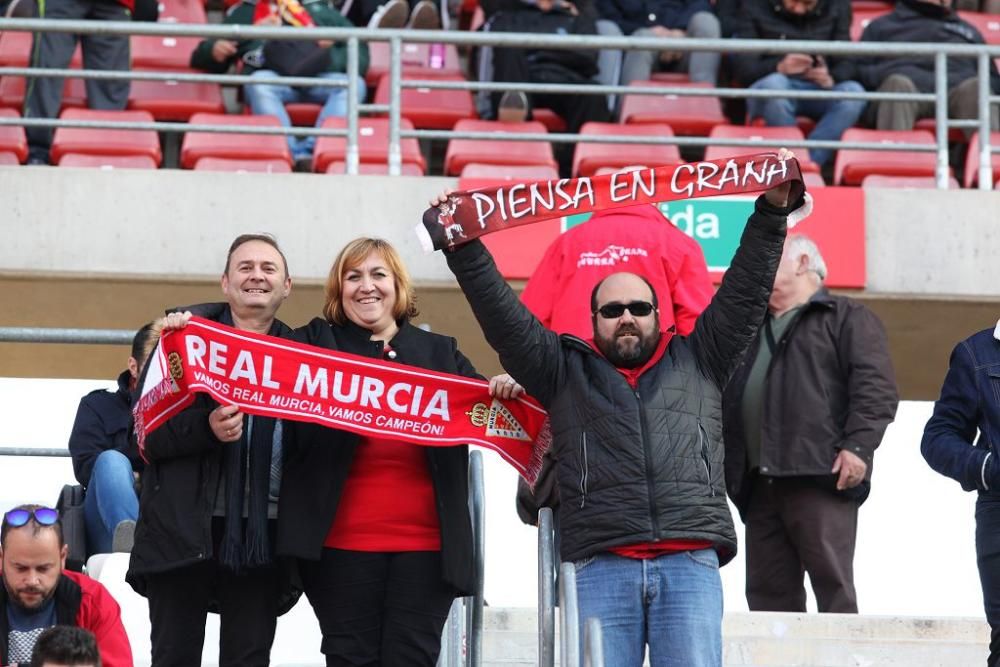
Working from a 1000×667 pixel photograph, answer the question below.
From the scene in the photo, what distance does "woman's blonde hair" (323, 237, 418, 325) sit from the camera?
522cm

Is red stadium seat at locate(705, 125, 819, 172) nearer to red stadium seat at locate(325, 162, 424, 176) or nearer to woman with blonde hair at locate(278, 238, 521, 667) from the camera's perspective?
red stadium seat at locate(325, 162, 424, 176)

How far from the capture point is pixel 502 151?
10.4 meters

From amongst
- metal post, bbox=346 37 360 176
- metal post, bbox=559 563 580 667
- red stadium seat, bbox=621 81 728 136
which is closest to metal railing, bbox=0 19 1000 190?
metal post, bbox=346 37 360 176

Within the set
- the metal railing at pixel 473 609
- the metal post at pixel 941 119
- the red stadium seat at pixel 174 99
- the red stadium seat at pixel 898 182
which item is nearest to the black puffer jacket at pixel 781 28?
the red stadium seat at pixel 898 182

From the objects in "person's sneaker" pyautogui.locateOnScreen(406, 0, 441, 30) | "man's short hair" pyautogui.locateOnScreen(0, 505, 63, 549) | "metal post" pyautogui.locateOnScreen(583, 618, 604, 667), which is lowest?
"metal post" pyautogui.locateOnScreen(583, 618, 604, 667)

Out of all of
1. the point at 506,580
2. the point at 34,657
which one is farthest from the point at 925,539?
the point at 34,657

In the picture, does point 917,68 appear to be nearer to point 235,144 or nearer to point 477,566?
point 235,144

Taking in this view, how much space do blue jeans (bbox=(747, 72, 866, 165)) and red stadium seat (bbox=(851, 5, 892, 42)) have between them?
135 centimetres

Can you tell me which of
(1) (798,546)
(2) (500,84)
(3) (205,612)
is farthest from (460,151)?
(3) (205,612)

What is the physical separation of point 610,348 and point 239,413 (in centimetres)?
102

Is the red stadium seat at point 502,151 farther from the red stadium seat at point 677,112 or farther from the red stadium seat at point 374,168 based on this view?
the red stadium seat at point 677,112

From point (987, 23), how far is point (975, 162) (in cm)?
274

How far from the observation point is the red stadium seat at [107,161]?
32.8 ft

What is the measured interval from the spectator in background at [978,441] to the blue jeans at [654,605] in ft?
2.98
